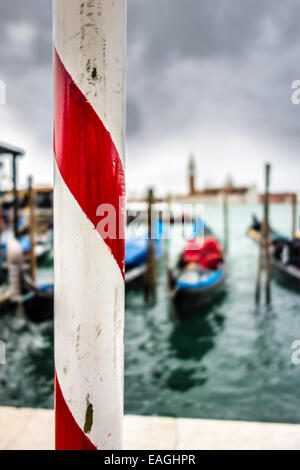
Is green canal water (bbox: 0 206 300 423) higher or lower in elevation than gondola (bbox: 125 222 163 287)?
lower

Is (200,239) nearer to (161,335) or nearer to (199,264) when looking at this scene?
(199,264)

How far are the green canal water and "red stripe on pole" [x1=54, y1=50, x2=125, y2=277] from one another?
11.1ft

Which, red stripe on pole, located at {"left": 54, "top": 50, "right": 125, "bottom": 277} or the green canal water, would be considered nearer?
red stripe on pole, located at {"left": 54, "top": 50, "right": 125, "bottom": 277}

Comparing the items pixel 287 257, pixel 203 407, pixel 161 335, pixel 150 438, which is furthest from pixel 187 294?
pixel 150 438

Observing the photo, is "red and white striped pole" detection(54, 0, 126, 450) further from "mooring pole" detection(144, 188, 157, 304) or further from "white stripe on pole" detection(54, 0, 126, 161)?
"mooring pole" detection(144, 188, 157, 304)

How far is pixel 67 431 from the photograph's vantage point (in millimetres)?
745

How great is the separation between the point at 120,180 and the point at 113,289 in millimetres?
230

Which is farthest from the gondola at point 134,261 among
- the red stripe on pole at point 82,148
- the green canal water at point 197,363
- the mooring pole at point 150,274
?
the red stripe on pole at point 82,148

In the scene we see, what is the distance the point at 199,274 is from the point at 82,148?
7.32 meters

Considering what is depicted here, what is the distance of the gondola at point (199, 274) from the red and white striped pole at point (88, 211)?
630 cm

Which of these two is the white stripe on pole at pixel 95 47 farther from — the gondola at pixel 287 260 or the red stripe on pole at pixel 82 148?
the gondola at pixel 287 260

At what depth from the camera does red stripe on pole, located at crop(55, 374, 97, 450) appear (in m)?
0.74

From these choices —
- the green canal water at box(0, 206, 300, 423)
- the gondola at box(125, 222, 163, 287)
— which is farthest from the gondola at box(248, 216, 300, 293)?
the gondola at box(125, 222, 163, 287)

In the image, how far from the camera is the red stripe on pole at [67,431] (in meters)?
0.74
